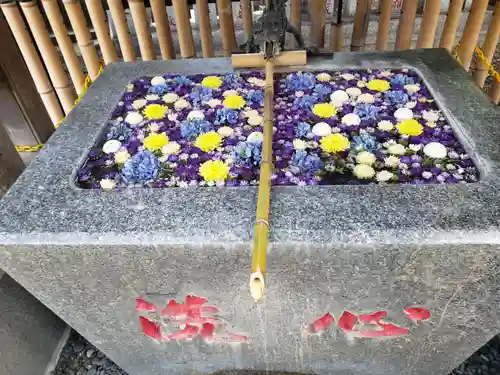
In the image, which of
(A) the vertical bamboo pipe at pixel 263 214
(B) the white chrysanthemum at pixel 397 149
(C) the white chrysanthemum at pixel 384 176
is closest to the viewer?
(A) the vertical bamboo pipe at pixel 263 214

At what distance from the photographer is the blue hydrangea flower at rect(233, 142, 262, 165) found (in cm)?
145

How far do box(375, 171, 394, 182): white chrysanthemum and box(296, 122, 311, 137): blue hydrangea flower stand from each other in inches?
13.8

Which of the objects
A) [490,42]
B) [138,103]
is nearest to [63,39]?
[138,103]

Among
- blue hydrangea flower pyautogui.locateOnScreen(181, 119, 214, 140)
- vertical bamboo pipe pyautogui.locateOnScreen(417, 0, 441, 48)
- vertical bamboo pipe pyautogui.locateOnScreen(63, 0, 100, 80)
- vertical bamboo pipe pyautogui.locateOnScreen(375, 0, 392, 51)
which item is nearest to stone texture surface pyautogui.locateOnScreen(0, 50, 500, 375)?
blue hydrangea flower pyautogui.locateOnScreen(181, 119, 214, 140)

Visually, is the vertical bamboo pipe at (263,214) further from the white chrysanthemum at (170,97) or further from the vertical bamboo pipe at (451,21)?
the vertical bamboo pipe at (451,21)

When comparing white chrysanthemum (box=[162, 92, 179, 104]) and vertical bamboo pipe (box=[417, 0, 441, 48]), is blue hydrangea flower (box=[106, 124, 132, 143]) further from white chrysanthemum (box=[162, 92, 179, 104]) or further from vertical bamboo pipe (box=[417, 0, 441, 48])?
vertical bamboo pipe (box=[417, 0, 441, 48])

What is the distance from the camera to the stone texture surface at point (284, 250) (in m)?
1.14

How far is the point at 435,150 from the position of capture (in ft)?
4.64

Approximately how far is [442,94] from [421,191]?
0.69m

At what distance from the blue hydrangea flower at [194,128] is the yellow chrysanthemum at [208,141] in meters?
0.03

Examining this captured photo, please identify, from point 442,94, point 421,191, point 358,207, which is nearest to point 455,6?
point 442,94

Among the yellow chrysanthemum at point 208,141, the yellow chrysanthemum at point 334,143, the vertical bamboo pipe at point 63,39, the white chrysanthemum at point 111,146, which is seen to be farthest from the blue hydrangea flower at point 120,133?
the vertical bamboo pipe at point 63,39

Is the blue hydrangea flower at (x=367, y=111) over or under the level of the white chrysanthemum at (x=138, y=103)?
over

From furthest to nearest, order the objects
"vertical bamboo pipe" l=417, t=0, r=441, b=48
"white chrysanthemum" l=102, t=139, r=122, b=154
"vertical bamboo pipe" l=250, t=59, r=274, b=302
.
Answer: "vertical bamboo pipe" l=417, t=0, r=441, b=48
"white chrysanthemum" l=102, t=139, r=122, b=154
"vertical bamboo pipe" l=250, t=59, r=274, b=302
